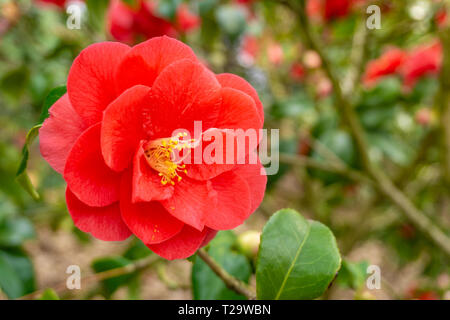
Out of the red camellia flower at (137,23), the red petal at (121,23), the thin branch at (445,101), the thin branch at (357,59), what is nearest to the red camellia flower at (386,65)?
the thin branch at (357,59)

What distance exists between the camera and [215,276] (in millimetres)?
637

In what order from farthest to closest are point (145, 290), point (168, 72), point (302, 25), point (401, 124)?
point (145, 290) → point (401, 124) → point (302, 25) → point (168, 72)

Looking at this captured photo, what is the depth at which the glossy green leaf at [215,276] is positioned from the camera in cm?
62

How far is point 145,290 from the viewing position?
2.43m

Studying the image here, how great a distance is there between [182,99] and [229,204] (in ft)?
0.43

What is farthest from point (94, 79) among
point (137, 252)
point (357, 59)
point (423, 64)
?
point (423, 64)

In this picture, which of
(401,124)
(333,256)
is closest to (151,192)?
(333,256)

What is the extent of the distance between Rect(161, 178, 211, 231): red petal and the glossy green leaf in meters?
0.19

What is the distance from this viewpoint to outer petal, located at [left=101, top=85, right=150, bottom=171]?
1.33 feet

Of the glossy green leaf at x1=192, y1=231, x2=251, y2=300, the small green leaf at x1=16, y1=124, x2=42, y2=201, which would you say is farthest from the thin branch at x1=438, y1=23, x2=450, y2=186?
the small green leaf at x1=16, y1=124, x2=42, y2=201

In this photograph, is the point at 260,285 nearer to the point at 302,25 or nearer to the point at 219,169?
the point at 219,169

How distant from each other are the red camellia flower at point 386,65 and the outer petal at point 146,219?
1276 mm

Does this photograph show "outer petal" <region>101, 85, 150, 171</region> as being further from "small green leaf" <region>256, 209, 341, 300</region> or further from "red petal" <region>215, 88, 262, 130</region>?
"small green leaf" <region>256, 209, 341, 300</region>
